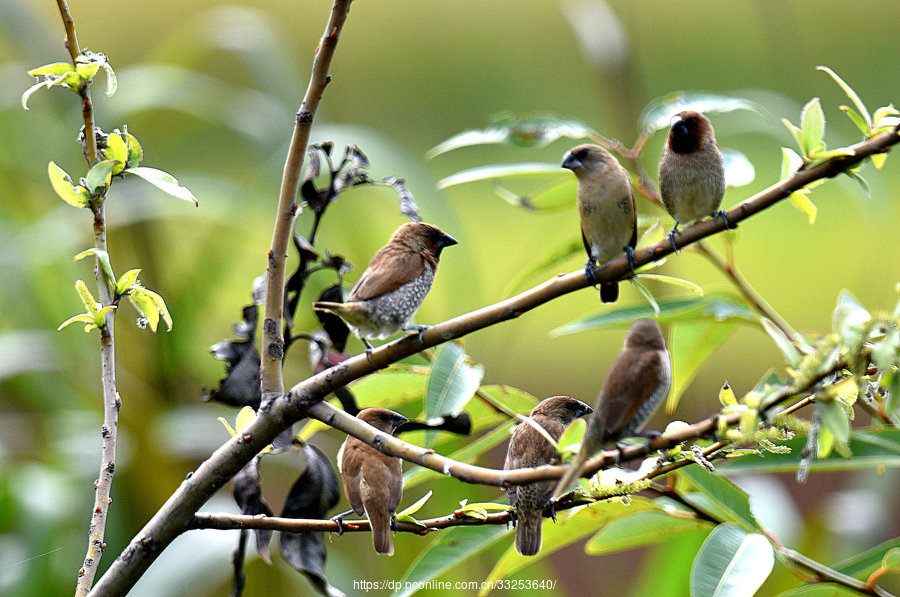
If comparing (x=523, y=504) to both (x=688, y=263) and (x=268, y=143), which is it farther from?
(x=688, y=263)

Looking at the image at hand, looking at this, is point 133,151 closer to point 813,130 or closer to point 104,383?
point 104,383

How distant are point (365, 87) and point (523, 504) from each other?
444 cm

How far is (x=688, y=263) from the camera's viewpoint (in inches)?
142

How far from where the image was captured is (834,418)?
0.28 metres

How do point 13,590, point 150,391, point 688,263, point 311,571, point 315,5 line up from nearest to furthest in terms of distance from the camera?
1. point 311,571
2. point 13,590
3. point 150,391
4. point 688,263
5. point 315,5

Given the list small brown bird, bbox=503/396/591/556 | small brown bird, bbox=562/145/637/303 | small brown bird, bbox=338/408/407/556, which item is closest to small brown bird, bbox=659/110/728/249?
small brown bird, bbox=562/145/637/303

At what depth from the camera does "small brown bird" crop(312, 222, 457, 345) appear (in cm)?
60

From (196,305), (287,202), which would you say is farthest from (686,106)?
(196,305)

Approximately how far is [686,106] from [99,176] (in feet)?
1.76

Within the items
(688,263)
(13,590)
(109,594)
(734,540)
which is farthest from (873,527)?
(688,263)

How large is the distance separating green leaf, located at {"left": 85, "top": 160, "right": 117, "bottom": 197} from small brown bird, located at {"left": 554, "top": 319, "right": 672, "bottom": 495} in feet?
0.84

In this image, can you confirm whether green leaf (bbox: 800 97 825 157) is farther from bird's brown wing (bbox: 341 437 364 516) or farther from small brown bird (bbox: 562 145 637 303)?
bird's brown wing (bbox: 341 437 364 516)

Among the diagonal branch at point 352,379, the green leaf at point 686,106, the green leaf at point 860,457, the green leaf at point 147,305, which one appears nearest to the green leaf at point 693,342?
the green leaf at point 860,457

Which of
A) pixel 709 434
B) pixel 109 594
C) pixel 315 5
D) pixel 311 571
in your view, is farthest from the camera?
pixel 315 5
